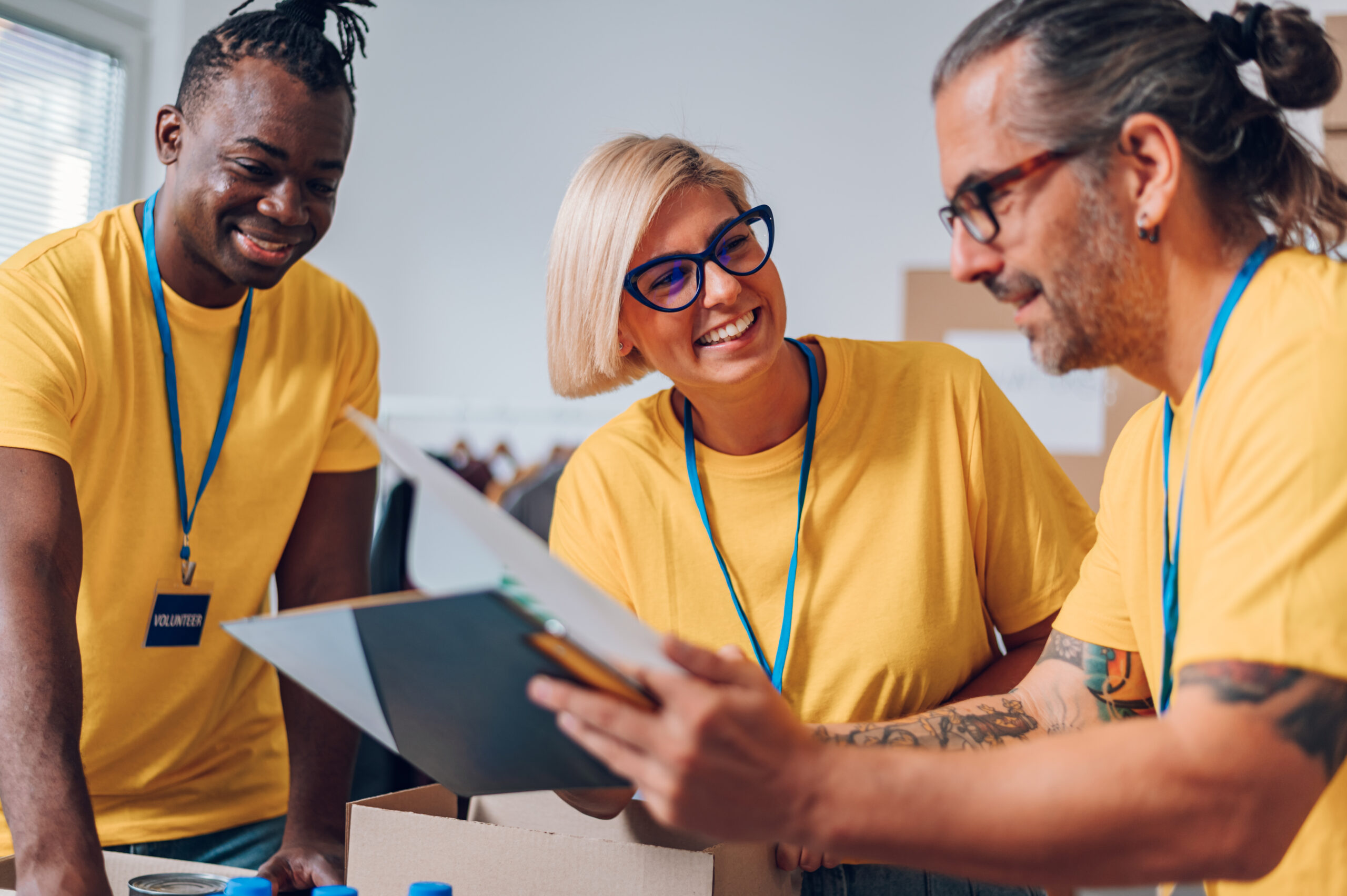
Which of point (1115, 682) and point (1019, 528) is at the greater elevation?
point (1019, 528)

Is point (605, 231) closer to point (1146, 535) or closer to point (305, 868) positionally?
point (1146, 535)

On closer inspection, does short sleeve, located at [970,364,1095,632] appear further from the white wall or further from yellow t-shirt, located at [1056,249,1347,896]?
the white wall

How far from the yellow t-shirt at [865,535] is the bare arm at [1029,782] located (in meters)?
0.68

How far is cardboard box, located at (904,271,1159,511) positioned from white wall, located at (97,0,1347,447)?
61 mm

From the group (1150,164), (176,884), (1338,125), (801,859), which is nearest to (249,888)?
(176,884)

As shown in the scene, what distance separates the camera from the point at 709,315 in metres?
1.45

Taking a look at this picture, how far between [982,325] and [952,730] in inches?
84.0

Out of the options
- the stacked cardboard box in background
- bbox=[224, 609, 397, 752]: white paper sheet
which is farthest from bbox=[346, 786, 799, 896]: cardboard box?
the stacked cardboard box in background

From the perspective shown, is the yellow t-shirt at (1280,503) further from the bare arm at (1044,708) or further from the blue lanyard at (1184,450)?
the bare arm at (1044,708)

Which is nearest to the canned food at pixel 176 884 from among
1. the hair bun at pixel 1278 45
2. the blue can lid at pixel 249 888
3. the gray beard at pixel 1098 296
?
the blue can lid at pixel 249 888

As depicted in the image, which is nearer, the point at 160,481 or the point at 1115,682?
the point at 1115,682

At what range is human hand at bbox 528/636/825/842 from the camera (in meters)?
0.66

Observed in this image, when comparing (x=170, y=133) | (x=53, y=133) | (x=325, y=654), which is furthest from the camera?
(x=53, y=133)

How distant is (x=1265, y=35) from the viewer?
36.7 inches
